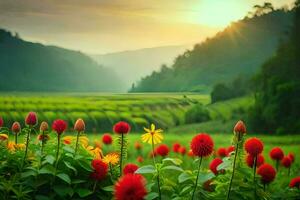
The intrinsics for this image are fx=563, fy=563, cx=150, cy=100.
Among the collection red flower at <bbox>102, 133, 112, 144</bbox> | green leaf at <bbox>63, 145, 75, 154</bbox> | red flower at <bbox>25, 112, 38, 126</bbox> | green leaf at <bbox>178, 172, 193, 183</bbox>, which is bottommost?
green leaf at <bbox>178, 172, 193, 183</bbox>

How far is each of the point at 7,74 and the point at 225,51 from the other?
1647 mm

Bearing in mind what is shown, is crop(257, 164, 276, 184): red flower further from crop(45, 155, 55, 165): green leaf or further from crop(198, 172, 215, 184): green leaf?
crop(45, 155, 55, 165): green leaf

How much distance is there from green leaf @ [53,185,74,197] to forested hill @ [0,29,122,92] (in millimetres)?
2163

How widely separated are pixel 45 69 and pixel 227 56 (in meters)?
1.40

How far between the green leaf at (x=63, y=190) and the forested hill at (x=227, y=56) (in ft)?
8.14

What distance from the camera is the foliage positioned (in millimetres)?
4223

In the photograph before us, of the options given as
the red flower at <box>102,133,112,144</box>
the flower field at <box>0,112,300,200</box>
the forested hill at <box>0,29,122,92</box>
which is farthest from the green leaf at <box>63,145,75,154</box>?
the forested hill at <box>0,29,122,92</box>

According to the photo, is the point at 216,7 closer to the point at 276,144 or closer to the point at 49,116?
the point at 276,144

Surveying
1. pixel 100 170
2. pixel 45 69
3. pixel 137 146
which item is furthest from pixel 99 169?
pixel 45 69

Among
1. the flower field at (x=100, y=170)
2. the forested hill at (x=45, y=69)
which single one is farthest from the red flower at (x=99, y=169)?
the forested hill at (x=45, y=69)

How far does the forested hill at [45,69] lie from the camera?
12.6ft

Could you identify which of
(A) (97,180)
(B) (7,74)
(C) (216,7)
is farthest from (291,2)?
(A) (97,180)

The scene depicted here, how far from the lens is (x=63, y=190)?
5.77ft

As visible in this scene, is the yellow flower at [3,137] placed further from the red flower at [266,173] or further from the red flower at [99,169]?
the red flower at [266,173]
